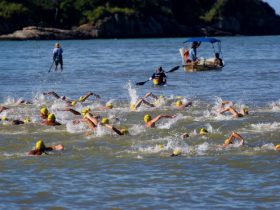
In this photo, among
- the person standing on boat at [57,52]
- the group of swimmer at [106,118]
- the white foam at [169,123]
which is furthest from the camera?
the person standing on boat at [57,52]

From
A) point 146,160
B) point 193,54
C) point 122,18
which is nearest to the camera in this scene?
point 146,160

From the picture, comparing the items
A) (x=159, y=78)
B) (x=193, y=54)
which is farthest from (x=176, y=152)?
(x=193, y=54)

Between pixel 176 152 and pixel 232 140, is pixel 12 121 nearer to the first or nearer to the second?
pixel 176 152

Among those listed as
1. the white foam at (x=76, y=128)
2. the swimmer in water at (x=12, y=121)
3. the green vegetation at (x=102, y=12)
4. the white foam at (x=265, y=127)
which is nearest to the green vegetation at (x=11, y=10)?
the green vegetation at (x=102, y=12)

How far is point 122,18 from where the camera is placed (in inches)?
5733

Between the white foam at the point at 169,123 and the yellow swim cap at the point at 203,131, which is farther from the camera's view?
A: the white foam at the point at 169,123

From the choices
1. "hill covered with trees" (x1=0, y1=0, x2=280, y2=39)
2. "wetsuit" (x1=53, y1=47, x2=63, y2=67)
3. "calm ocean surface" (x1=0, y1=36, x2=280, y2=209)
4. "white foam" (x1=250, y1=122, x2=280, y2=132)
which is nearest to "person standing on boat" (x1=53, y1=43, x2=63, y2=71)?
"wetsuit" (x1=53, y1=47, x2=63, y2=67)

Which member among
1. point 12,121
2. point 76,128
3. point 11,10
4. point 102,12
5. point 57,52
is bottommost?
point 12,121

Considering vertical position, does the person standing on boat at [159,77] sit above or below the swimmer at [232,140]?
below

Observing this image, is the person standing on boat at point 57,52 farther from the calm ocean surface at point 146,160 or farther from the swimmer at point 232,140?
the swimmer at point 232,140

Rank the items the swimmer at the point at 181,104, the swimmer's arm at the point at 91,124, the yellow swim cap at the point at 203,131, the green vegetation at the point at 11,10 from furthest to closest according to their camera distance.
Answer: the green vegetation at the point at 11,10 < the swimmer at the point at 181,104 < the swimmer's arm at the point at 91,124 < the yellow swim cap at the point at 203,131

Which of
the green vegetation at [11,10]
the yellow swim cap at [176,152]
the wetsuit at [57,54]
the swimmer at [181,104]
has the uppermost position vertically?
the green vegetation at [11,10]

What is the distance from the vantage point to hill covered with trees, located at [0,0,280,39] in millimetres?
140000

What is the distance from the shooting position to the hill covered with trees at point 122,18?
459 ft
